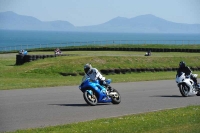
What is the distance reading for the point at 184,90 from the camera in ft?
71.4

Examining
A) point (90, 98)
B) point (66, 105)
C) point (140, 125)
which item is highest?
point (140, 125)

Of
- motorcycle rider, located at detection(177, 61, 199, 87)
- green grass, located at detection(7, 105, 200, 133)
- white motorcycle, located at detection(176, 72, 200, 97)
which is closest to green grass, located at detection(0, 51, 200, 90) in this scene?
motorcycle rider, located at detection(177, 61, 199, 87)

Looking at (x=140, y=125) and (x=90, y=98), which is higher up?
(x=140, y=125)

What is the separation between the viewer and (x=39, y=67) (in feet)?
114

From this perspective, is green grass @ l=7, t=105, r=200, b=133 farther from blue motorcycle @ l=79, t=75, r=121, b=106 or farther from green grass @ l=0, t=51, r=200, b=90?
green grass @ l=0, t=51, r=200, b=90

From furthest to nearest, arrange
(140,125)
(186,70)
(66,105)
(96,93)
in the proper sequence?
(186,70), (96,93), (66,105), (140,125)

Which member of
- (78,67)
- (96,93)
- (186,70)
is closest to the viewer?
(96,93)

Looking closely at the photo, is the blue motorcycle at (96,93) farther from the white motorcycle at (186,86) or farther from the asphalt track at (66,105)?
the white motorcycle at (186,86)

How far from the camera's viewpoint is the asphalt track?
13815 millimetres

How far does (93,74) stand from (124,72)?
17.9 metres

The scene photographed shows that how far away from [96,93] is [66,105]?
1087 mm

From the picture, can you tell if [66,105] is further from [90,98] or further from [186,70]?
[186,70]

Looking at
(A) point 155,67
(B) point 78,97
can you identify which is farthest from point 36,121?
(A) point 155,67

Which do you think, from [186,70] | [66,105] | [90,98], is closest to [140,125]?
[90,98]
